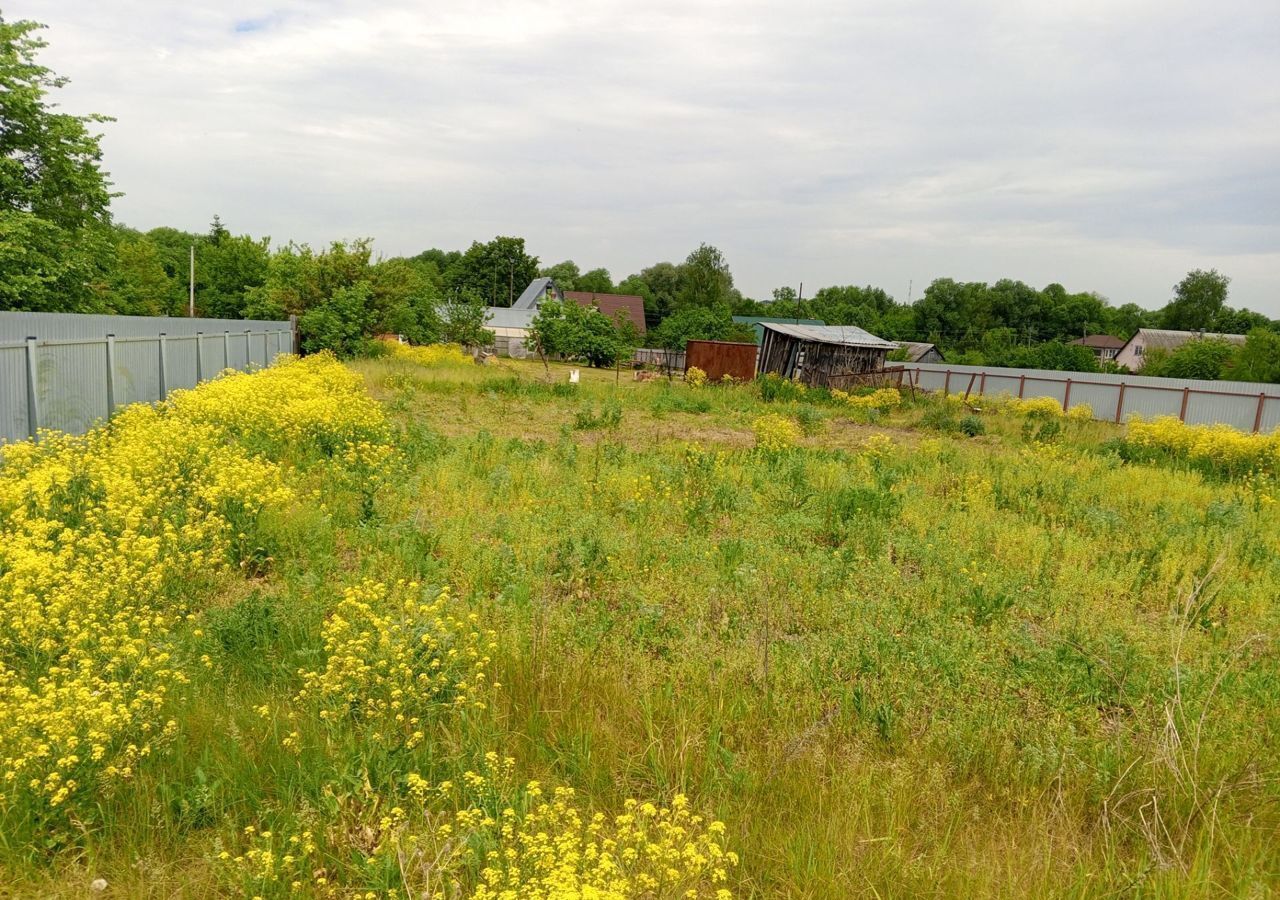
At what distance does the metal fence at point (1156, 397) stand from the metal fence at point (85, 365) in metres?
25.7

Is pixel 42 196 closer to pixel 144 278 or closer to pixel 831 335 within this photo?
pixel 831 335

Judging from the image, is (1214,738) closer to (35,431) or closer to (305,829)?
(305,829)

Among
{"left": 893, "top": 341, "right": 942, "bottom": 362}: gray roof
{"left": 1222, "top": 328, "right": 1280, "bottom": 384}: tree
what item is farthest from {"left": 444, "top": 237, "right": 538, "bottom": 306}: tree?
{"left": 1222, "top": 328, "right": 1280, "bottom": 384}: tree

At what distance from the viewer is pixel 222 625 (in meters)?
4.36

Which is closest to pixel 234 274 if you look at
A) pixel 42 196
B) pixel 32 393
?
pixel 42 196

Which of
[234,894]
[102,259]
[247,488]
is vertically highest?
[102,259]

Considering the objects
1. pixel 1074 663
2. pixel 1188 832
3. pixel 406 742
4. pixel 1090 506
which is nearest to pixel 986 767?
pixel 1188 832

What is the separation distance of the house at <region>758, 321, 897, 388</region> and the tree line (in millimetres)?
8256

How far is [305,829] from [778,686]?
2386mm

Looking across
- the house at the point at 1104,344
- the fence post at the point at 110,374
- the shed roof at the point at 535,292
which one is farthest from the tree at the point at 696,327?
the house at the point at 1104,344

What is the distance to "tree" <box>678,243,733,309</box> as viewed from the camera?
74.6m

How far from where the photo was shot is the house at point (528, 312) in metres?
53.6

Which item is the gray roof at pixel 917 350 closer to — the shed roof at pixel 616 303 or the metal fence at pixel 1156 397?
the shed roof at pixel 616 303

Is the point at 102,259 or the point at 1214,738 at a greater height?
the point at 102,259
